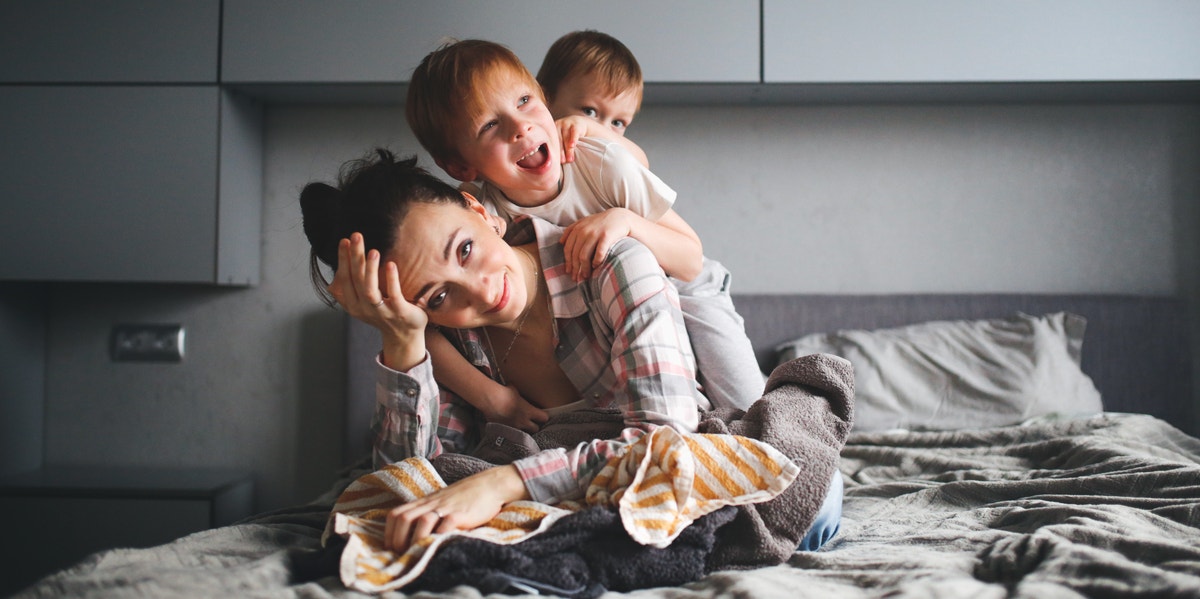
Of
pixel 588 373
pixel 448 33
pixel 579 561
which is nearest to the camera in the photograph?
pixel 579 561

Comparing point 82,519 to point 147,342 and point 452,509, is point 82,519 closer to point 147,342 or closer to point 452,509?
point 147,342

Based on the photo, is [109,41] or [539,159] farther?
[109,41]

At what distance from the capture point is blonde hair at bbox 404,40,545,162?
1327 millimetres

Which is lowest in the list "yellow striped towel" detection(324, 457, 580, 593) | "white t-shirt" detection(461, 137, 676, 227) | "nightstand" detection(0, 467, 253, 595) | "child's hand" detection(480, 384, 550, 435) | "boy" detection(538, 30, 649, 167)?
"nightstand" detection(0, 467, 253, 595)

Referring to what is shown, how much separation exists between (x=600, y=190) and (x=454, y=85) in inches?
11.3

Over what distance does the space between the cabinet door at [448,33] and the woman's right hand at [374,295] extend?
1302 millimetres

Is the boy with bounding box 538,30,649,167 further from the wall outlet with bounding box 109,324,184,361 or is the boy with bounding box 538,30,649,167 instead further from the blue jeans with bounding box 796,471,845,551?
the wall outlet with bounding box 109,324,184,361

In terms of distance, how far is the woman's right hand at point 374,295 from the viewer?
42.2 inches

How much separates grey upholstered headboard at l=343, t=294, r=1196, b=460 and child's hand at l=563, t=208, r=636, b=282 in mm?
1277

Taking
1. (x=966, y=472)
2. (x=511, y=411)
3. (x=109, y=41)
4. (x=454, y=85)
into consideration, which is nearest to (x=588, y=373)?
(x=511, y=411)

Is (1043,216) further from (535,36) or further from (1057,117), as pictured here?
(535,36)

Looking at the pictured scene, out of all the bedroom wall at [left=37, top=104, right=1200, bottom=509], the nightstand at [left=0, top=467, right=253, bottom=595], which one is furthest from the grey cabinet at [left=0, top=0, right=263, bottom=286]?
the nightstand at [left=0, top=467, right=253, bottom=595]

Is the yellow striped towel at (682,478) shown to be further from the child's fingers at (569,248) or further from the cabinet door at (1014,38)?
the cabinet door at (1014,38)

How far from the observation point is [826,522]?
113 cm
